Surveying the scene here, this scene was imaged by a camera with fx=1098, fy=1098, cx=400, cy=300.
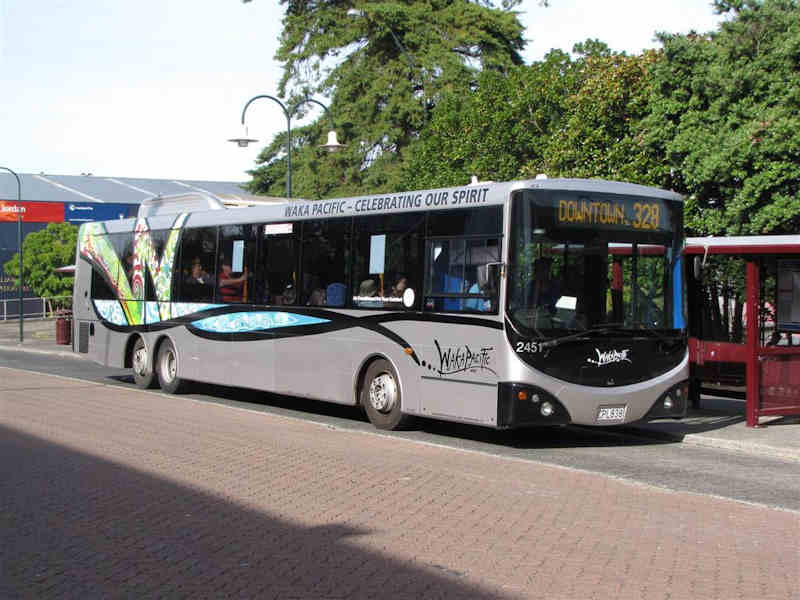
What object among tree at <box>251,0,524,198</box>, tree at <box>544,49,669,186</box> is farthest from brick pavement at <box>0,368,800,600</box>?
tree at <box>251,0,524,198</box>

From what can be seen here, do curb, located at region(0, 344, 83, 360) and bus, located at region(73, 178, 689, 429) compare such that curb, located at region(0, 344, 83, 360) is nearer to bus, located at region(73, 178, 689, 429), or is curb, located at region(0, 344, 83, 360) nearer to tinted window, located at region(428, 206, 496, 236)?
bus, located at region(73, 178, 689, 429)

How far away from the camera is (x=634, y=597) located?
6098 mm

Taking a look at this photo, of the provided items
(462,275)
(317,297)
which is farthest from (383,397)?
(462,275)

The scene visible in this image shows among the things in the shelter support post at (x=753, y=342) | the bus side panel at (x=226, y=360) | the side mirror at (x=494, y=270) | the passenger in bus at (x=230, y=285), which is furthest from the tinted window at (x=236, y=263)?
the shelter support post at (x=753, y=342)

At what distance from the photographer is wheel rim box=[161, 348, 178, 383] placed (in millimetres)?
19266

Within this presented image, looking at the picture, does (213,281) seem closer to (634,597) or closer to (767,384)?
(767,384)

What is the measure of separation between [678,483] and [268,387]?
7779mm

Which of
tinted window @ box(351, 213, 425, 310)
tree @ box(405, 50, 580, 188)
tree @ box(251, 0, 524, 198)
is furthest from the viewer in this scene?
tree @ box(251, 0, 524, 198)

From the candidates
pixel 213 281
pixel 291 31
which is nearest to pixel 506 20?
pixel 291 31

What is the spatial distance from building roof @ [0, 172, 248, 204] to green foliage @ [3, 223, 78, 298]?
11.5m

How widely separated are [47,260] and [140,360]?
3645cm

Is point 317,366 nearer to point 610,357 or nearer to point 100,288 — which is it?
point 610,357

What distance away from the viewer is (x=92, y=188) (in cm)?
7581

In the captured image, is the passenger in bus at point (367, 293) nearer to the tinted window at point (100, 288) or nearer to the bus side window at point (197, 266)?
the bus side window at point (197, 266)
